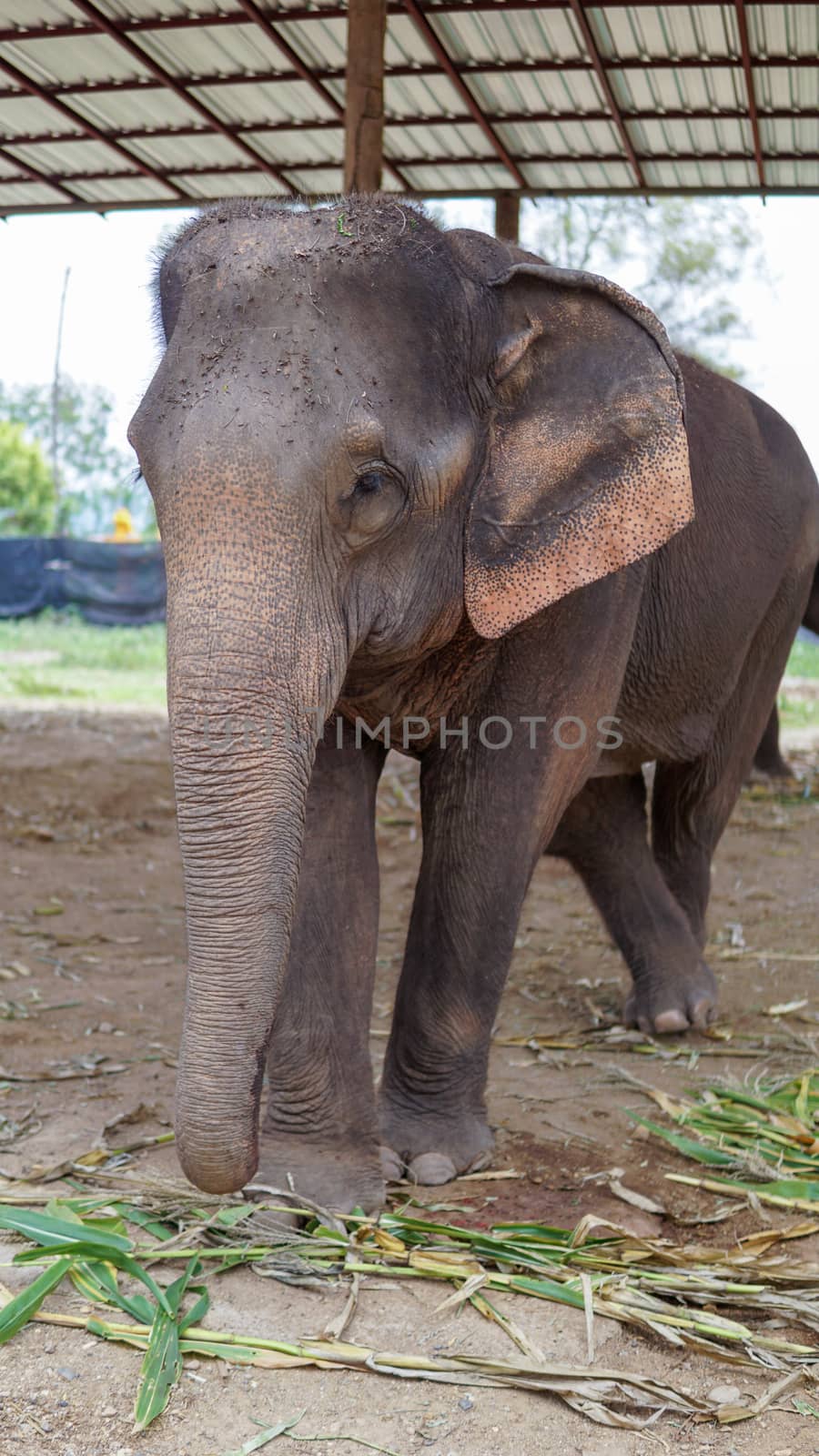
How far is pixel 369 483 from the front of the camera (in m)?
2.88

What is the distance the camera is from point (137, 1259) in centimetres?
296

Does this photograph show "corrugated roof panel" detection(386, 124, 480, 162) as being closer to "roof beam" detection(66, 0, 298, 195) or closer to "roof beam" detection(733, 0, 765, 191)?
"roof beam" detection(66, 0, 298, 195)

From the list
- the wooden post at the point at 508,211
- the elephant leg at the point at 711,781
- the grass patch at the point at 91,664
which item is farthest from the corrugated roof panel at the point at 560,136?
the elephant leg at the point at 711,781

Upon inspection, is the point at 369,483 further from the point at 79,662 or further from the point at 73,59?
the point at 79,662

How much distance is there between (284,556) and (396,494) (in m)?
0.38

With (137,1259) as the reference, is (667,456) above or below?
above

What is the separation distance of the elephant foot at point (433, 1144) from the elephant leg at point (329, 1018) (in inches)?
7.7

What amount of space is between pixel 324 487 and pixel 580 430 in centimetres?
77

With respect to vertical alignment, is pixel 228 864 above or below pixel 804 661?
above

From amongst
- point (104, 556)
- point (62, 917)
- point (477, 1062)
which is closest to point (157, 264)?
point (477, 1062)

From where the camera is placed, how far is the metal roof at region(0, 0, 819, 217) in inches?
323

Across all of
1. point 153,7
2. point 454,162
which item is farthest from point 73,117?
point 454,162

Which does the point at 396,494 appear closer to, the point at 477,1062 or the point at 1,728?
the point at 477,1062

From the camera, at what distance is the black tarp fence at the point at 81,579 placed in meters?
22.0
